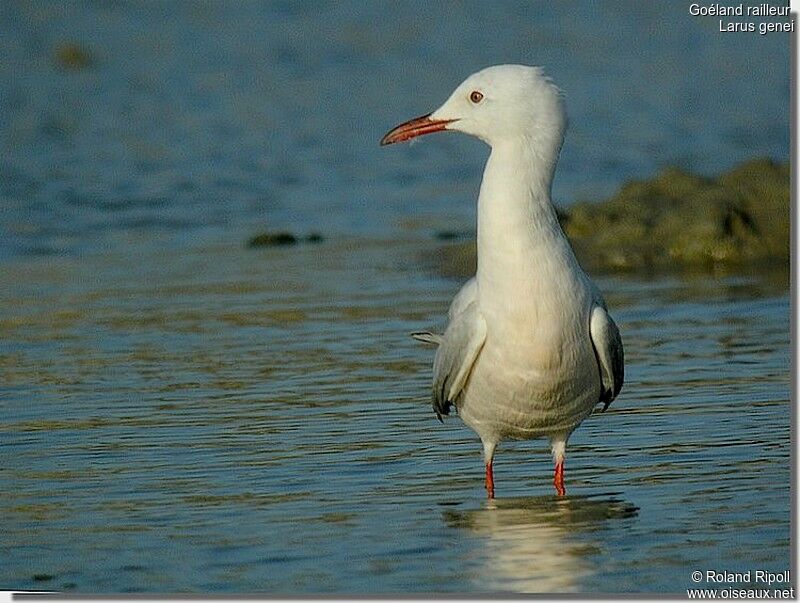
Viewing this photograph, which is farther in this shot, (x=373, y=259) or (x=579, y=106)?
(x=579, y=106)

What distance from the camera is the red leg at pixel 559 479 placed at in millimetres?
8266

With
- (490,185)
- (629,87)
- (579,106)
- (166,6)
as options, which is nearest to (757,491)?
(490,185)

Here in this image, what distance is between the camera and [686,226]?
14.7 metres

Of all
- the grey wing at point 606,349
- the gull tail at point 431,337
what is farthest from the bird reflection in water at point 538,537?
the gull tail at point 431,337

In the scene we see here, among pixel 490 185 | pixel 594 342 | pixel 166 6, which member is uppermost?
pixel 166 6

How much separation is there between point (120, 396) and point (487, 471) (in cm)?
266

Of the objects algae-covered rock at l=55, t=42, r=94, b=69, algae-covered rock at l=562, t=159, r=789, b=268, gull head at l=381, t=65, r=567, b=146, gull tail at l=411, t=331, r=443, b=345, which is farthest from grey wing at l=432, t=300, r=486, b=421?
algae-covered rock at l=55, t=42, r=94, b=69

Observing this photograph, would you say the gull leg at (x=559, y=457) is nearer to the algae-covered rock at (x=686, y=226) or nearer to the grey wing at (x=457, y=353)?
the grey wing at (x=457, y=353)

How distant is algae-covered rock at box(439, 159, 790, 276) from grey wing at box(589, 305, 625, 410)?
5.76 meters

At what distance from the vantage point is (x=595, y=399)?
838cm

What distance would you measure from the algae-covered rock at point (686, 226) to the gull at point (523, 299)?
581 centimetres

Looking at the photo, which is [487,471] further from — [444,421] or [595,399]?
[444,421]

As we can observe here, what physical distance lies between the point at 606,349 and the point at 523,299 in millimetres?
521

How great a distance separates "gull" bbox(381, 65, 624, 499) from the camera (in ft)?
25.8
